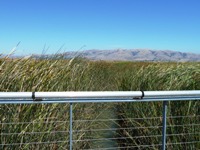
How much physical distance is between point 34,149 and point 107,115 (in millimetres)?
4385

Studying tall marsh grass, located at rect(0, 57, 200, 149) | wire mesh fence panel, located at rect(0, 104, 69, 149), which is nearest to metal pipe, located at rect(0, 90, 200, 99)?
tall marsh grass, located at rect(0, 57, 200, 149)

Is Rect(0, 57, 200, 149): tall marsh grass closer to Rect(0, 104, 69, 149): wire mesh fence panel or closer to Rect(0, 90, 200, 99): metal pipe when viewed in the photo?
Rect(0, 104, 69, 149): wire mesh fence panel

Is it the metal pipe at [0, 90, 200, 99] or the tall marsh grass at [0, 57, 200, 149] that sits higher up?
the metal pipe at [0, 90, 200, 99]

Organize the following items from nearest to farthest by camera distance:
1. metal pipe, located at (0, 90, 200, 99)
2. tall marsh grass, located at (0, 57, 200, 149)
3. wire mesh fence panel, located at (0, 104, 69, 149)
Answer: metal pipe, located at (0, 90, 200, 99), wire mesh fence panel, located at (0, 104, 69, 149), tall marsh grass, located at (0, 57, 200, 149)

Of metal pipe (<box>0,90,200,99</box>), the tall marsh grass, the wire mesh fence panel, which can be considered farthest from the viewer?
the tall marsh grass

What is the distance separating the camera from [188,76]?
5.62m

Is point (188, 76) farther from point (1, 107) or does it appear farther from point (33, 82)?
point (1, 107)

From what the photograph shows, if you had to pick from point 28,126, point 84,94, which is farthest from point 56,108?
point 84,94

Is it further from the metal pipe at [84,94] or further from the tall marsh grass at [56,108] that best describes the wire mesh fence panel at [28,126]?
the metal pipe at [84,94]

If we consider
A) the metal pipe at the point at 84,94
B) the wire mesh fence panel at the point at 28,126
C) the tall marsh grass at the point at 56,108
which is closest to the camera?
the metal pipe at the point at 84,94

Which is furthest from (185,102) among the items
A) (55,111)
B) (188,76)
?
(55,111)

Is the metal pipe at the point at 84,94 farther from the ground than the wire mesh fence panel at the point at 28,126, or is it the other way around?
the metal pipe at the point at 84,94

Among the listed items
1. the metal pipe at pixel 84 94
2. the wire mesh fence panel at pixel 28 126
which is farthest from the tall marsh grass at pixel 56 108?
the metal pipe at pixel 84 94

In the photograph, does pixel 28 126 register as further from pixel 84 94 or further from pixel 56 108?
pixel 84 94
